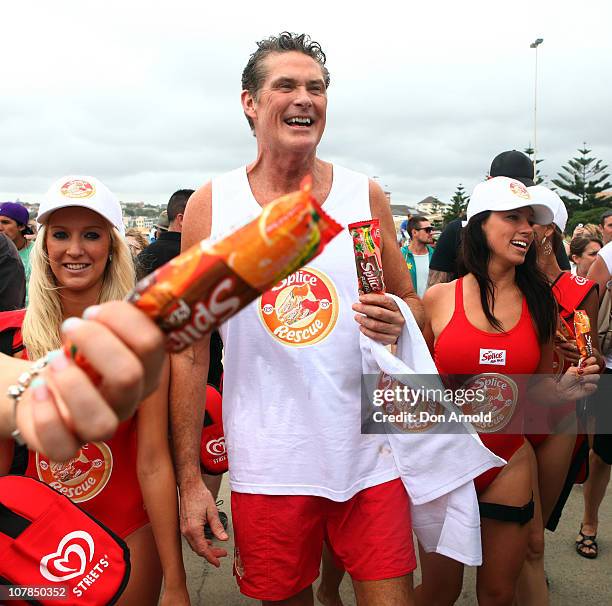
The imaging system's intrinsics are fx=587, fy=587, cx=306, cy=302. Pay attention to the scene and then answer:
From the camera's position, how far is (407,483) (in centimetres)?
228

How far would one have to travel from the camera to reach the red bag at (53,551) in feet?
5.33

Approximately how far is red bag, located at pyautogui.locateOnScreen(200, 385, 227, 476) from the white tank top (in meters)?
0.40

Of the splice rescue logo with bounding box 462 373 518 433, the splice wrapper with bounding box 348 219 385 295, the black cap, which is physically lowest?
the splice rescue logo with bounding box 462 373 518 433

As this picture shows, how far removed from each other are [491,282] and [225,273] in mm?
2258

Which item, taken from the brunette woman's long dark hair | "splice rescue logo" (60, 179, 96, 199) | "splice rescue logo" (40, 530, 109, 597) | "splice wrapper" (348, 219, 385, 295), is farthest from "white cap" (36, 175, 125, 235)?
the brunette woman's long dark hair

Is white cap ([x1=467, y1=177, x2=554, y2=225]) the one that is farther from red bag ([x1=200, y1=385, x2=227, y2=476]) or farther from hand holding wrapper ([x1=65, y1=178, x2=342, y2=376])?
hand holding wrapper ([x1=65, y1=178, x2=342, y2=376])

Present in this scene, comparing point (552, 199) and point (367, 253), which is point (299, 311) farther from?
point (552, 199)

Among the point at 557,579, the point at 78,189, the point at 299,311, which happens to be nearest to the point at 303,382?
the point at 299,311

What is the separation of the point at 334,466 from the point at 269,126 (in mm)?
1319

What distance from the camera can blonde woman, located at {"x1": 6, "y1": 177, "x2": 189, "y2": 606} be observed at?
6.88ft

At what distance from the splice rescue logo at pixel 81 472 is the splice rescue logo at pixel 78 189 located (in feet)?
3.10

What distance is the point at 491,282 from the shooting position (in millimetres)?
2947

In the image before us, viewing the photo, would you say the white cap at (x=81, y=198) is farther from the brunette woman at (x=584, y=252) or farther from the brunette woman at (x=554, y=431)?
the brunette woman at (x=584, y=252)

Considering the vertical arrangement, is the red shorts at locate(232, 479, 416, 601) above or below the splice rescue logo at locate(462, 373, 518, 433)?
below
